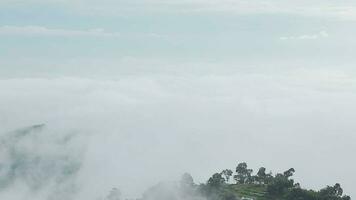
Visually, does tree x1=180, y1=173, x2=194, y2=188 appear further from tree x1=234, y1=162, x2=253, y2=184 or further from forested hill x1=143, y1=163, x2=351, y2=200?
tree x1=234, y1=162, x2=253, y2=184

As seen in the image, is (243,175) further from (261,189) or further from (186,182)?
(186,182)

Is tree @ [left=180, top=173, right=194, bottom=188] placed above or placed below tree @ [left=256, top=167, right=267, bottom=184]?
below

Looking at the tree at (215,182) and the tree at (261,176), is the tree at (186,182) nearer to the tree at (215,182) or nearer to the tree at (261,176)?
the tree at (215,182)

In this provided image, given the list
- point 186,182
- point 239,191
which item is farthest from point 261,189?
point 186,182

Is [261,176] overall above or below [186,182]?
above

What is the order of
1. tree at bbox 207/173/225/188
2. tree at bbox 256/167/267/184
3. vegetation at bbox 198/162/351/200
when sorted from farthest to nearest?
tree at bbox 256/167/267/184, tree at bbox 207/173/225/188, vegetation at bbox 198/162/351/200

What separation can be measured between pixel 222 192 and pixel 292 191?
19.1 meters

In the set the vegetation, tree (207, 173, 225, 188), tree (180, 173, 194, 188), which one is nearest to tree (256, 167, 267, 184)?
the vegetation

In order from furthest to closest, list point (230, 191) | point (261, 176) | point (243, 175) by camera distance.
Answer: point (243, 175), point (261, 176), point (230, 191)

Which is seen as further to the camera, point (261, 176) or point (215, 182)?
point (261, 176)

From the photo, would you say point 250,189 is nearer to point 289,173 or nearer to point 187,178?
point 289,173

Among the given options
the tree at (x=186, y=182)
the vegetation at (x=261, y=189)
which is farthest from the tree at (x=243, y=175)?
the tree at (x=186, y=182)

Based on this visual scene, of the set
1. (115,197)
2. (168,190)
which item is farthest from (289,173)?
(115,197)

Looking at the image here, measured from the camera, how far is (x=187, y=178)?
161750 millimetres
